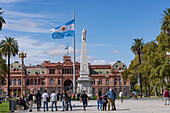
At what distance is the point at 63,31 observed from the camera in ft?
143

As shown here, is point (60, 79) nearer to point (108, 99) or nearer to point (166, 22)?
point (166, 22)

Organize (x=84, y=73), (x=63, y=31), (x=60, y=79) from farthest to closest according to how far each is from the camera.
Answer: (x=60, y=79), (x=84, y=73), (x=63, y=31)

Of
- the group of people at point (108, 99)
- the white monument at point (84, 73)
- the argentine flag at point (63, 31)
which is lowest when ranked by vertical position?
the group of people at point (108, 99)

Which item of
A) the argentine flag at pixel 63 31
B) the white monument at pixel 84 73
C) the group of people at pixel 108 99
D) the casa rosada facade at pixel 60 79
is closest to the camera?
the group of people at pixel 108 99

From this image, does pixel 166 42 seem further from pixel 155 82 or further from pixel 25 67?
pixel 25 67

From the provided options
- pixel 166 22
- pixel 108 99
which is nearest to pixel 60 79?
pixel 166 22

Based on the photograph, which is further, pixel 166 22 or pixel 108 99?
pixel 166 22

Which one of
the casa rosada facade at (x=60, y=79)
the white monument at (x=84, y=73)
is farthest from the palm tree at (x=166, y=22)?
the casa rosada facade at (x=60, y=79)

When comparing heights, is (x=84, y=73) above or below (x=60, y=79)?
above

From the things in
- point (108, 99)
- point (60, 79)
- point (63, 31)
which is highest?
point (63, 31)

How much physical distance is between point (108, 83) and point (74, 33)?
65.6m

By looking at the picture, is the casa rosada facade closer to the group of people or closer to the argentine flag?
the argentine flag

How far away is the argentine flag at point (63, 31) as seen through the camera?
1671 inches

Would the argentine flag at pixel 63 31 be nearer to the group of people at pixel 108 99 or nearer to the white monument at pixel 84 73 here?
the white monument at pixel 84 73
